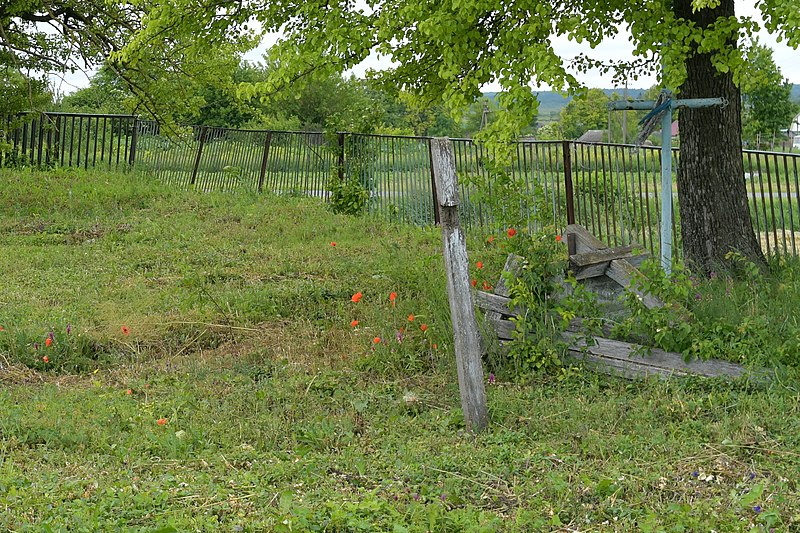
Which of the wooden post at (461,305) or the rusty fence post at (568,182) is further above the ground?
the rusty fence post at (568,182)

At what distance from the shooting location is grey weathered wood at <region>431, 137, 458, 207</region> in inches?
205

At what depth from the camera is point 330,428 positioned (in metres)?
5.38

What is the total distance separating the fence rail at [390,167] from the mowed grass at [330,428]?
1676 mm

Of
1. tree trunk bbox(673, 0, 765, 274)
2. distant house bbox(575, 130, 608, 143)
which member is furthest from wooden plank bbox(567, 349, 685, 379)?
distant house bbox(575, 130, 608, 143)

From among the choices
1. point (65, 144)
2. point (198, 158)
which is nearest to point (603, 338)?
point (198, 158)

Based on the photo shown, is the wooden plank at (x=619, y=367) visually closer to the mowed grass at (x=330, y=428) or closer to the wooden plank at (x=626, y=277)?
the mowed grass at (x=330, y=428)

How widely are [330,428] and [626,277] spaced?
2452mm

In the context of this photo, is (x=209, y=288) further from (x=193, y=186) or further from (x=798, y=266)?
(x=193, y=186)

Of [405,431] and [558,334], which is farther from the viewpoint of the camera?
[558,334]

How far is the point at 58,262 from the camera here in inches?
429

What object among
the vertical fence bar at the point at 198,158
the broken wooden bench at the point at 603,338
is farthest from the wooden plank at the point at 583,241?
the vertical fence bar at the point at 198,158

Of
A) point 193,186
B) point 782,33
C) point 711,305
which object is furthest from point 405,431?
point 193,186

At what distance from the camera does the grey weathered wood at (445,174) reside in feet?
17.1

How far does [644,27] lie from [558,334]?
9.56ft
